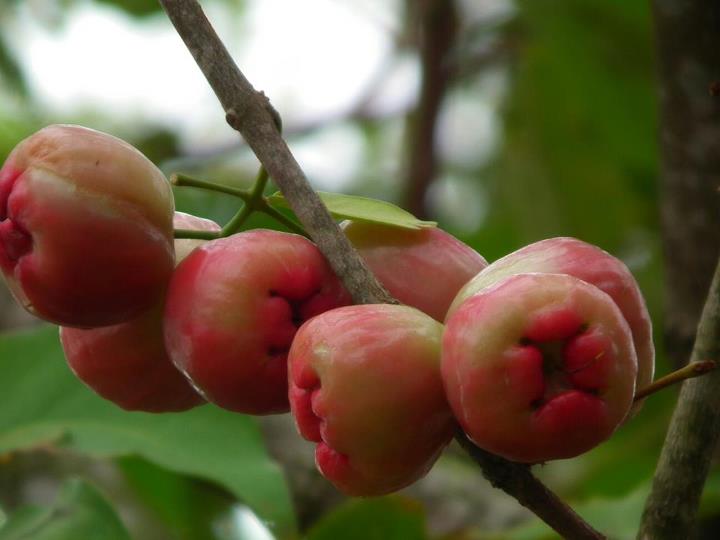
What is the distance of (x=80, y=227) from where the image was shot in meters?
0.94

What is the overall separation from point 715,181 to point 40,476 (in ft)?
4.05

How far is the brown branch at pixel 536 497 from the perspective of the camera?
0.83m

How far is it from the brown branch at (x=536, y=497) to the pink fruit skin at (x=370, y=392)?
5cm

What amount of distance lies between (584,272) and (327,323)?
21 centimetres

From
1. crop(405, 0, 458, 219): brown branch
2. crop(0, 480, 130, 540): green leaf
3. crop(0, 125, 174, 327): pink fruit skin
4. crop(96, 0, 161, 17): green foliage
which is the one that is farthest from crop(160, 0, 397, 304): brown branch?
crop(96, 0, 161, 17): green foliage

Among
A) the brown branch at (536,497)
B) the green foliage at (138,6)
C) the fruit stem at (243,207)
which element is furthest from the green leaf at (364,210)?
the green foliage at (138,6)

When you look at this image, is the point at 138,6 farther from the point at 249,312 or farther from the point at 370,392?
the point at 370,392

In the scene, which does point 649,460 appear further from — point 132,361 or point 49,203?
point 49,203

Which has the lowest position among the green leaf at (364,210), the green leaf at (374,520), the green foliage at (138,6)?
the green leaf at (374,520)

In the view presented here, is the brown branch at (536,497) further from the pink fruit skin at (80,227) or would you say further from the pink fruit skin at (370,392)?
the pink fruit skin at (80,227)

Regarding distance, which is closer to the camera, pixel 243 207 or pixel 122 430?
pixel 243 207

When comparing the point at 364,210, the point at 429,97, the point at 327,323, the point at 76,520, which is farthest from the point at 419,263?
the point at 429,97

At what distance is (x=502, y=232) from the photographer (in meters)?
2.15

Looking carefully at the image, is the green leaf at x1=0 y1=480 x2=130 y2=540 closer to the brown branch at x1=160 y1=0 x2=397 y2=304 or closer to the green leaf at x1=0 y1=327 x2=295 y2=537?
the green leaf at x1=0 y1=327 x2=295 y2=537
